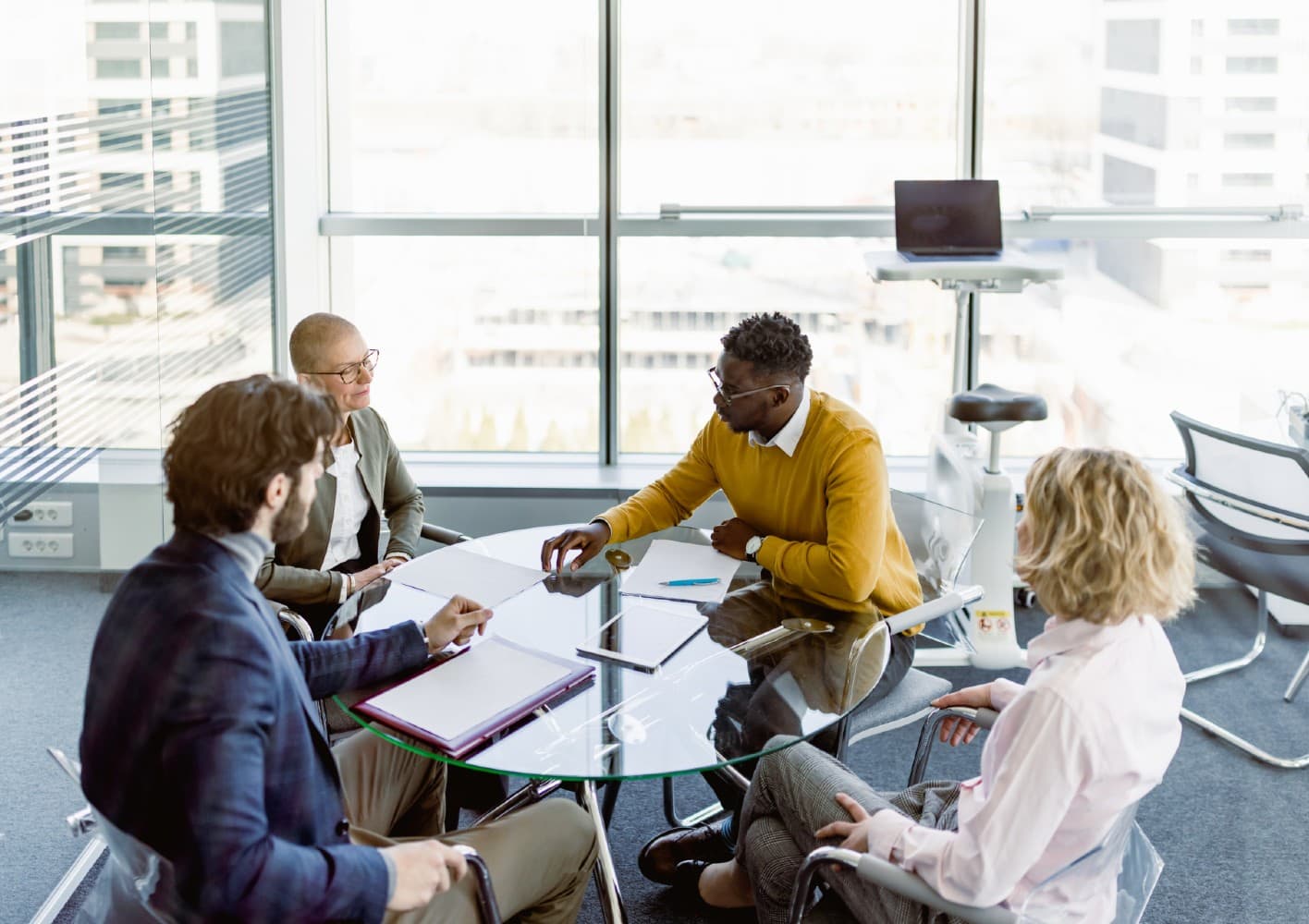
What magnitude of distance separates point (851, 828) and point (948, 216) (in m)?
2.72

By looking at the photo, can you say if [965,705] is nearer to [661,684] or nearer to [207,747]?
[661,684]

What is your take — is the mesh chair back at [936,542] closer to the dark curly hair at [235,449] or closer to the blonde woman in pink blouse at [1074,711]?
the blonde woman in pink blouse at [1074,711]

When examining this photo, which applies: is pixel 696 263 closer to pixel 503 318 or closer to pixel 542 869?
pixel 503 318

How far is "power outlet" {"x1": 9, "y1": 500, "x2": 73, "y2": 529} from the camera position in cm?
285

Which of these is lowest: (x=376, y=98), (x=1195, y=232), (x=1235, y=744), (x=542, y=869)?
(x=1235, y=744)

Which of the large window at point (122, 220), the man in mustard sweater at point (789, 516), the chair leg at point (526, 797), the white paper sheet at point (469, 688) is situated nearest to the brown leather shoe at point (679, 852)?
the man in mustard sweater at point (789, 516)

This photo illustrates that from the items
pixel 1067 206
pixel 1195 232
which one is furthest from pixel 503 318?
pixel 1195 232

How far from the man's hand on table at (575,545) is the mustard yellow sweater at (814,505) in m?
0.08

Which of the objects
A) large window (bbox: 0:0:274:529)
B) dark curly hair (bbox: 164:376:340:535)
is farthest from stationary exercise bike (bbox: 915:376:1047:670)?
dark curly hair (bbox: 164:376:340:535)

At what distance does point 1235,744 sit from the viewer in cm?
383

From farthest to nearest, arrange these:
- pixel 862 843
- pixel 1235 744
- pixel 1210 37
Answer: pixel 1210 37 → pixel 1235 744 → pixel 862 843

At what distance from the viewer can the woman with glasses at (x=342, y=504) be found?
3.06 metres

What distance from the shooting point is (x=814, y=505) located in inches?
117

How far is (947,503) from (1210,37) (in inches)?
76.3
